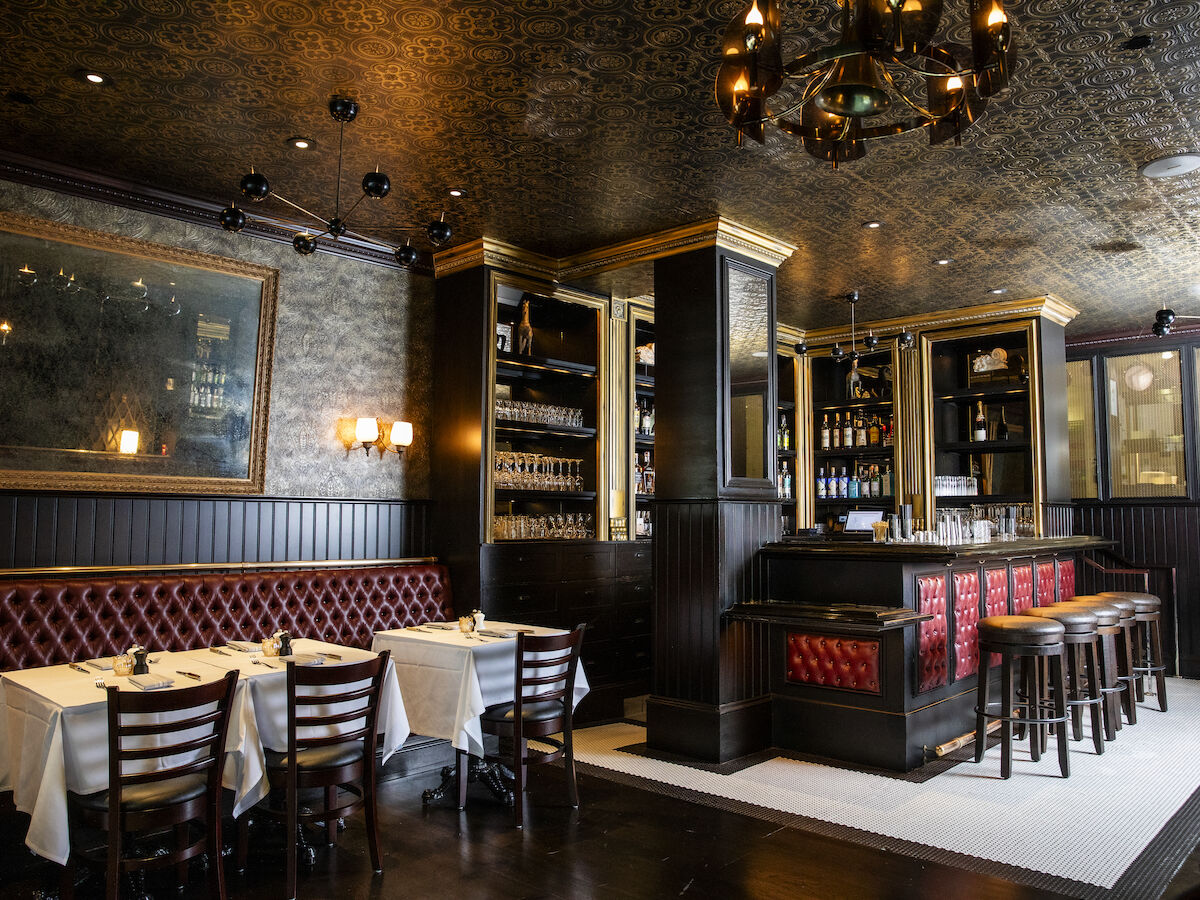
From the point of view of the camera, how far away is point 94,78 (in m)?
4.40

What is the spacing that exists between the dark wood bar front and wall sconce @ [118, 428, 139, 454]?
164 inches

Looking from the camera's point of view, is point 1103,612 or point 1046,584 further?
point 1046,584

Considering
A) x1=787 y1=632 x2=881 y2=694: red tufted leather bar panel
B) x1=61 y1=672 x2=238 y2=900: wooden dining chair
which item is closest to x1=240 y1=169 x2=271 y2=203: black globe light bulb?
x1=61 y1=672 x2=238 y2=900: wooden dining chair

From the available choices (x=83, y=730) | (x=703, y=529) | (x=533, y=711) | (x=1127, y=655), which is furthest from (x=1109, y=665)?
(x=83, y=730)

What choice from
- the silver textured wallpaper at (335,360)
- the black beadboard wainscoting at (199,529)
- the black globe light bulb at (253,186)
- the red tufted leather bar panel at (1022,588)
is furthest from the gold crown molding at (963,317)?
the black globe light bulb at (253,186)

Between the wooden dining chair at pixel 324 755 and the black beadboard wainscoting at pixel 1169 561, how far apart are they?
7.89 meters

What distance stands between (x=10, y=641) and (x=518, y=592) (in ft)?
11.2

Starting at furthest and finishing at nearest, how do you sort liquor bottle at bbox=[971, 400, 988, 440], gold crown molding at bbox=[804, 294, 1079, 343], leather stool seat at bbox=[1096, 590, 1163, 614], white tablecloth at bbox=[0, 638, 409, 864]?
1. liquor bottle at bbox=[971, 400, 988, 440]
2. gold crown molding at bbox=[804, 294, 1079, 343]
3. leather stool seat at bbox=[1096, 590, 1163, 614]
4. white tablecloth at bbox=[0, 638, 409, 864]

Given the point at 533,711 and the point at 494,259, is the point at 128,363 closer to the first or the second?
the point at 494,259

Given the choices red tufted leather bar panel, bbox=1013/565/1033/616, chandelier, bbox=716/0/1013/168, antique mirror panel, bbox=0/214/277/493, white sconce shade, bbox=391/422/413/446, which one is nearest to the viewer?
chandelier, bbox=716/0/1013/168

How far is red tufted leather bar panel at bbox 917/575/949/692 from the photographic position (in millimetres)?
5902

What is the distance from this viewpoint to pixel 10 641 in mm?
4902

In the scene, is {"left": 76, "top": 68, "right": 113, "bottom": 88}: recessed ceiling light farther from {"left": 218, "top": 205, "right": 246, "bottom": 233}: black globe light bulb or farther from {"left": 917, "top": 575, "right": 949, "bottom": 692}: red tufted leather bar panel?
{"left": 917, "top": 575, "right": 949, "bottom": 692}: red tufted leather bar panel

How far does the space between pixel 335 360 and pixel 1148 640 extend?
7.14 metres
